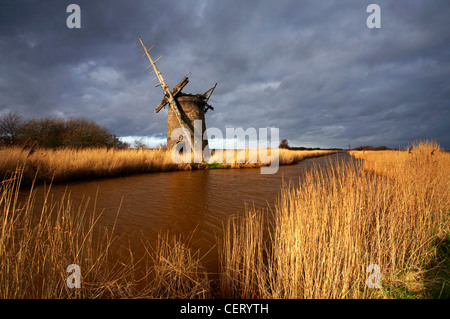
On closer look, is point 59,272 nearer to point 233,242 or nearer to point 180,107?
point 233,242

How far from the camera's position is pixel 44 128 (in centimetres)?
1600

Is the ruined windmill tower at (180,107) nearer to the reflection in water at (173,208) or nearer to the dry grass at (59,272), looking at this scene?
the reflection in water at (173,208)

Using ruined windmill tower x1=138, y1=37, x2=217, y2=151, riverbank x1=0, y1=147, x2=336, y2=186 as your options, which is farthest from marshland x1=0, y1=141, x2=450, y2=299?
ruined windmill tower x1=138, y1=37, x2=217, y2=151

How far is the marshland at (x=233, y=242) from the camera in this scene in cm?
203

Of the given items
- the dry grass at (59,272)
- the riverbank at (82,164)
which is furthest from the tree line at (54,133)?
the dry grass at (59,272)

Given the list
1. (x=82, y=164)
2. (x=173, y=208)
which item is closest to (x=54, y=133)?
(x=82, y=164)

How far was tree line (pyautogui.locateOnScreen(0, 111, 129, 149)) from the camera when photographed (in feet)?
50.1

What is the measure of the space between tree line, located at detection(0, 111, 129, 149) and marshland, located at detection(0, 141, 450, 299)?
32.1ft

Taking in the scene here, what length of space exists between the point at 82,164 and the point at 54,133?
9.90 m

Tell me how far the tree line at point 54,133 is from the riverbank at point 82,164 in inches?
207

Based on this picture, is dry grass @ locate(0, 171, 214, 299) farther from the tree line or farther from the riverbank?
the tree line

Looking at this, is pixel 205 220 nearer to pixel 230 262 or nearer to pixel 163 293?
pixel 230 262
